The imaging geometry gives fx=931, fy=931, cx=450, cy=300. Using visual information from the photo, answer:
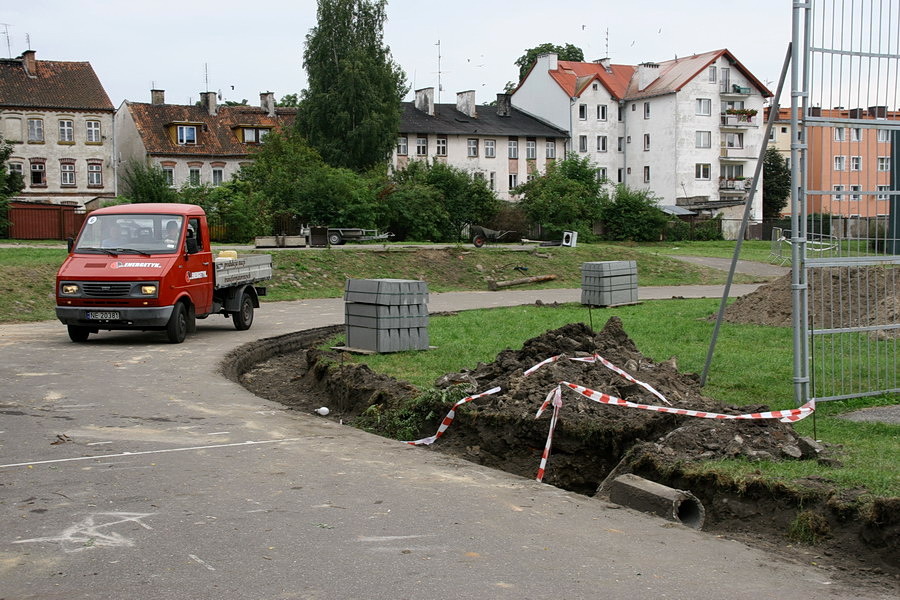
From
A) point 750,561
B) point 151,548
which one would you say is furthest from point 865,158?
point 151,548

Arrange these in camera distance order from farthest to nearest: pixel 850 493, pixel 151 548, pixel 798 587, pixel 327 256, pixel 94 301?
1. pixel 327 256
2. pixel 94 301
3. pixel 850 493
4. pixel 151 548
5. pixel 798 587

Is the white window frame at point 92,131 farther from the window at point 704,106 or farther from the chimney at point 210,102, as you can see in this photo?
the window at point 704,106

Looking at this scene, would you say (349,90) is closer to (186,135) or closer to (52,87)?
(186,135)

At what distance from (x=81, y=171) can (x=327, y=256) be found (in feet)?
131

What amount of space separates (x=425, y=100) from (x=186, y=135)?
65.3 ft

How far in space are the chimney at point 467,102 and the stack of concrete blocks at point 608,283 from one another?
56.6 metres

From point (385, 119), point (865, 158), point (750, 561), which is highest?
point (385, 119)

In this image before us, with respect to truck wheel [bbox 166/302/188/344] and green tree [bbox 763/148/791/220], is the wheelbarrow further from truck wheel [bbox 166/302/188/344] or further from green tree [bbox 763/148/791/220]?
truck wheel [bbox 166/302/188/344]

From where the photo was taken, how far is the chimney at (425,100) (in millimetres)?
77625

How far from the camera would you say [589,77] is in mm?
79062

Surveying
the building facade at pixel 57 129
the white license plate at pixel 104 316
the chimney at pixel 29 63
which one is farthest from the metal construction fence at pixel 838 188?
the chimney at pixel 29 63

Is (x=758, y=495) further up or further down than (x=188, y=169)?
further down

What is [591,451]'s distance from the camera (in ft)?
28.0

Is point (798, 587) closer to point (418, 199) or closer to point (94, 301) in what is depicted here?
point (94, 301)
